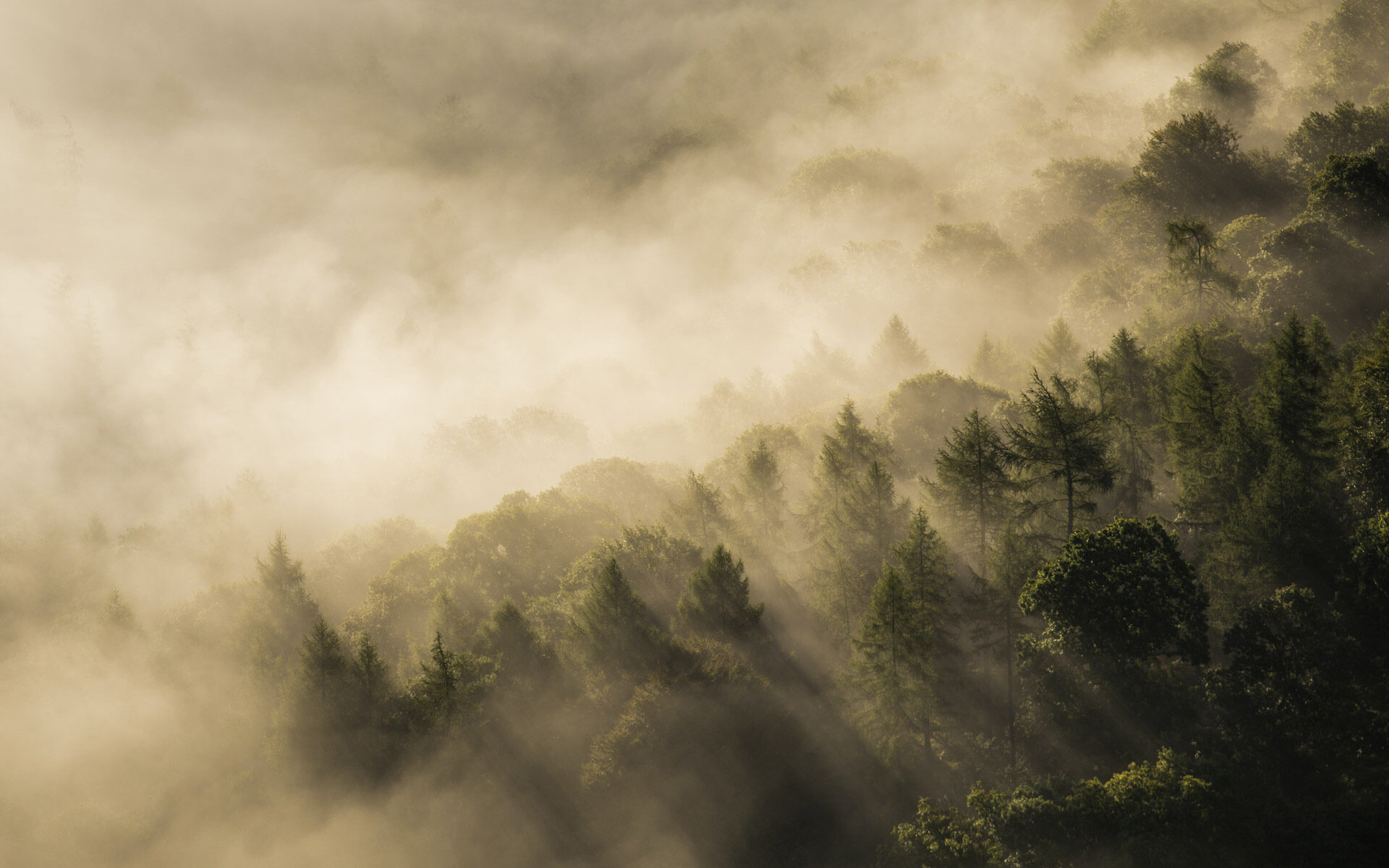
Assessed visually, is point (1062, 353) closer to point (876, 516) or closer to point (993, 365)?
point (993, 365)

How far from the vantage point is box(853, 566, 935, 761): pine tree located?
43.0 meters

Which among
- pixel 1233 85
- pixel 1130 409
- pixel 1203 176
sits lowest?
pixel 1130 409

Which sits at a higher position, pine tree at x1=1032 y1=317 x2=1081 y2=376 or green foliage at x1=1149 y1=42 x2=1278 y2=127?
green foliage at x1=1149 y1=42 x2=1278 y2=127

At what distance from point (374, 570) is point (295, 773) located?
50781 mm

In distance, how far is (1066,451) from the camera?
42062 millimetres

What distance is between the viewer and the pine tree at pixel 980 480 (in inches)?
1785

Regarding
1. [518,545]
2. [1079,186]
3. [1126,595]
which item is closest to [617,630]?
[518,545]

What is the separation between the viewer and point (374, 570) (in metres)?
103

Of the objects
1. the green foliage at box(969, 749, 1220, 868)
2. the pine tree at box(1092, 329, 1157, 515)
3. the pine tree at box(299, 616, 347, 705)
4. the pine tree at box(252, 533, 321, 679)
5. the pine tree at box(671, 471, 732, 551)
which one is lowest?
the green foliage at box(969, 749, 1220, 868)

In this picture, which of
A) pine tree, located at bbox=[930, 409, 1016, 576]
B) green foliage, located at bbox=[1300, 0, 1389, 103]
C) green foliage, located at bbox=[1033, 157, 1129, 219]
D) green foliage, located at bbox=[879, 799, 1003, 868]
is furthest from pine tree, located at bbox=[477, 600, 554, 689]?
green foliage, located at bbox=[1300, 0, 1389, 103]

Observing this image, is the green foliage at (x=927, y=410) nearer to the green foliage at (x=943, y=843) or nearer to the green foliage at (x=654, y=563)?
the green foliage at (x=654, y=563)

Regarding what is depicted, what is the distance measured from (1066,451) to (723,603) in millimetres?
25332

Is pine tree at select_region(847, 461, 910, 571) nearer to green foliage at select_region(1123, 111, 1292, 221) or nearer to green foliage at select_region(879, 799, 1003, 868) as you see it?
green foliage at select_region(879, 799, 1003, 868)

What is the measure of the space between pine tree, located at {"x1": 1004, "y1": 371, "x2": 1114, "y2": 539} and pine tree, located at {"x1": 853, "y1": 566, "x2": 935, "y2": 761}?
983 centimetres
